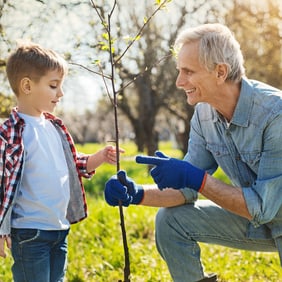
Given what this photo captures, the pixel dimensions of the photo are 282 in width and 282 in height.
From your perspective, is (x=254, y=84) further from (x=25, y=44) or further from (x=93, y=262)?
(x=93, y=262)

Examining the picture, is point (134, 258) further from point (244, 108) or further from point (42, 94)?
point (42, 94)

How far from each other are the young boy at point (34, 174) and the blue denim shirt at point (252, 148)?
712 mm

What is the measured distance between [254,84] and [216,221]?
741 millimetres

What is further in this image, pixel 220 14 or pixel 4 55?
pixel 220 14

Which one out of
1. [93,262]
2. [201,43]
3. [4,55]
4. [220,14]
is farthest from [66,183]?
[220,14]

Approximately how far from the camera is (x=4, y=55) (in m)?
4.40

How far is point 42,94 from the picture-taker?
231 centimetres

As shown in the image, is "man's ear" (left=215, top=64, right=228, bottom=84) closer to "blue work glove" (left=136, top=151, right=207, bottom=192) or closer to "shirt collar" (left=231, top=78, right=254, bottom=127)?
"shirt collar" (left=231, top=78, right=254, bottom=127)

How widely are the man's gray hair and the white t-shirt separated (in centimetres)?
87

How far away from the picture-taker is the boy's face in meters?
2.31

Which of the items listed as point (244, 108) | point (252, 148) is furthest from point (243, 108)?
point (252, 148)

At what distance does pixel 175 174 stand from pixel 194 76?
0.59 m

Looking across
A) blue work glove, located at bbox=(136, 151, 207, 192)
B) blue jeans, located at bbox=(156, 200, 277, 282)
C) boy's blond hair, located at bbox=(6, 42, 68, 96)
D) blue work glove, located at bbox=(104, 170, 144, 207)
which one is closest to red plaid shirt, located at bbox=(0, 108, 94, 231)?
boy's blond hair, located at bbox=(6, 42, 68, 96)

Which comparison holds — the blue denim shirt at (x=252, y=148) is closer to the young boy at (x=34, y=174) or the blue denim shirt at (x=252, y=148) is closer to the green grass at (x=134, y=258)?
the green grass at (x=134, y=258)
